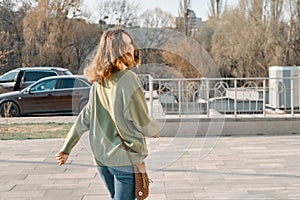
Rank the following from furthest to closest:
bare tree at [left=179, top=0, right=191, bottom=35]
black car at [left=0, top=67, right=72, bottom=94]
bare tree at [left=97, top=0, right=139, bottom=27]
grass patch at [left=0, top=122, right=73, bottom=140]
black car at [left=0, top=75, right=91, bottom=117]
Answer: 1. bare tree at [left=97, top=0, right=139, bottom=27]
2. bare tree at [left=179, top=0, right=191, bottom=35]
3. black car at [left=0, top=67, right=72, bottom=94]
4. black car at [left=0, top=75, right=91, bottom=117]
5. grass patch at [left=0, top=122, right=73, bottom=140]

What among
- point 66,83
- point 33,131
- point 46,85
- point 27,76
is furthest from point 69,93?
point 33,131

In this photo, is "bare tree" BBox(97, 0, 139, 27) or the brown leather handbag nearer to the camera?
the brown leather handbag

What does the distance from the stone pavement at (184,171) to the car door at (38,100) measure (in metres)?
5.85

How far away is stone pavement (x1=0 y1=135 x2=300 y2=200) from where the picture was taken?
4.98 m

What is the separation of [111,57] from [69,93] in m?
12.2

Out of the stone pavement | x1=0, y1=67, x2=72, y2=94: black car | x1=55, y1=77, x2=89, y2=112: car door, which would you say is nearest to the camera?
the stone pavement

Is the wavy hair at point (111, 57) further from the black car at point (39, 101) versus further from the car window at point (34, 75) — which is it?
the car window at point (34, 75)

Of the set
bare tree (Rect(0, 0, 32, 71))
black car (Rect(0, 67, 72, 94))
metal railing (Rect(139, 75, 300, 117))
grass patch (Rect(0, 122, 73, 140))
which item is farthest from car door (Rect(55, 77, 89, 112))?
bare tree (Rect(0, 0, 32, 71))

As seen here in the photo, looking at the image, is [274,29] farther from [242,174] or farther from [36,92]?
[242,174]

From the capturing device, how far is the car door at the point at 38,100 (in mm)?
14398

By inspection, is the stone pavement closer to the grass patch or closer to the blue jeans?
the grass patch

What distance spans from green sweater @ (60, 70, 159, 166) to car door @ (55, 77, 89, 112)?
11223 mm

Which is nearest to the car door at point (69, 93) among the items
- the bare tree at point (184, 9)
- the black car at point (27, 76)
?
the black car at point (27, 76)

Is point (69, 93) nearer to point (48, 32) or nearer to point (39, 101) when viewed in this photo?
point (39, 101)
